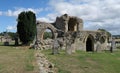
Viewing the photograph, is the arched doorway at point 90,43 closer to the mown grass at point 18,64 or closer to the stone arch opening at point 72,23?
the stone arch opening at point 72,23

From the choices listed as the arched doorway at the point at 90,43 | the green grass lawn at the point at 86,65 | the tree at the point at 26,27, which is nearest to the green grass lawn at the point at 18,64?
the green grass lawn at the point at 86,65

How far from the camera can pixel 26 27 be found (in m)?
53.2

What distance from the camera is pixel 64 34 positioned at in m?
44.1

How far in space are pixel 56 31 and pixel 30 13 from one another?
32.1ft

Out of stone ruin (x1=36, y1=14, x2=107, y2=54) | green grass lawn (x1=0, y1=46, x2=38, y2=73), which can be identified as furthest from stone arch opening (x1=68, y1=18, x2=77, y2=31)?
green grass lawn (x1=0, y1=46, x2=38, y2=73)

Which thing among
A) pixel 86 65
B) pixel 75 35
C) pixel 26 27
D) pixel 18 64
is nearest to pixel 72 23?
pixel 26 27

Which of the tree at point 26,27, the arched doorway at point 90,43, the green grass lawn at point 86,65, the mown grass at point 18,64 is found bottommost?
the green grass lawn at point 86,65

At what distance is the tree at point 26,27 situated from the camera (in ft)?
174

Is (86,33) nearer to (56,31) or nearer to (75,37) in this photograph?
(75,37)

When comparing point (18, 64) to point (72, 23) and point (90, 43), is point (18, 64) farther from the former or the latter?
point (72, 23)

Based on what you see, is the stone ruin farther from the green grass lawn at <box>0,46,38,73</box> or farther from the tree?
the green grass lawn at <box>0,46,38,73</box>

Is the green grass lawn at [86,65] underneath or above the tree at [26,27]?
underneath

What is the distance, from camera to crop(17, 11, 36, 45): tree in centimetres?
5316

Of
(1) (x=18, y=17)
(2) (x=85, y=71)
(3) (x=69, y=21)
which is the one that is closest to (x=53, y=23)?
(3) (x=69, y=21)
